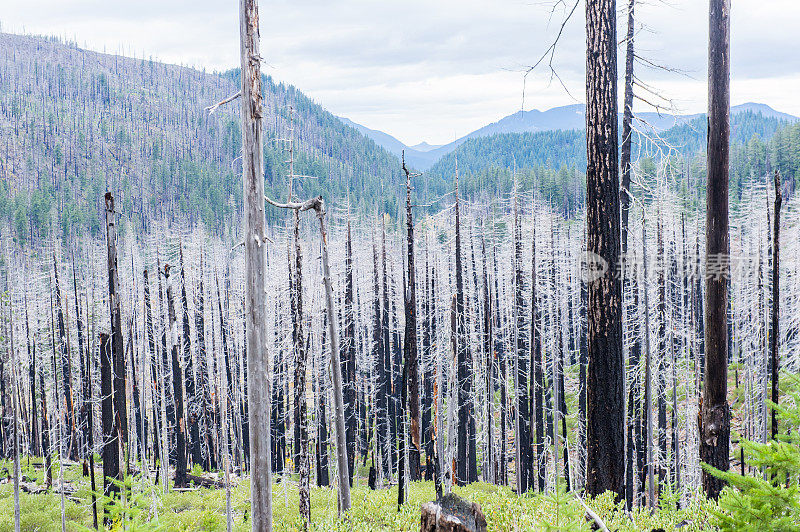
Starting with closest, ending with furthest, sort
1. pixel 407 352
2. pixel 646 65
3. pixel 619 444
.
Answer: pixel 619 444 → pixel 646 65 → pixel 407 352

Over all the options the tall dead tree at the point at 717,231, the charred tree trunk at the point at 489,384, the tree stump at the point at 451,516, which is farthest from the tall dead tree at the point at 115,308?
the charred tree trunk at the point at 489,384

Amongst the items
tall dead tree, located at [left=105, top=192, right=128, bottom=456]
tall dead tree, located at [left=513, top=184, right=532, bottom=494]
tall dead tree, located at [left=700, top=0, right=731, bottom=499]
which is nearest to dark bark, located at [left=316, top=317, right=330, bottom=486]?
tall dead tree, located at [left=513, top=184, right=532, bottom=494]

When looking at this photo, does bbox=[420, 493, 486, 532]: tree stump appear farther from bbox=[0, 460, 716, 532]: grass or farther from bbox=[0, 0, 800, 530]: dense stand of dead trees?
bbox=[0, 0, 800, 530]: dense stand of dead trees

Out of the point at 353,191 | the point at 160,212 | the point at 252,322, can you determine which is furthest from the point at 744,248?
the point at 160,212

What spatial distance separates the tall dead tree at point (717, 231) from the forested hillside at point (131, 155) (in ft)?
270

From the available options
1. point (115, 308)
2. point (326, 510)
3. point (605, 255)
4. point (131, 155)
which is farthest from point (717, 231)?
point (131, 155)

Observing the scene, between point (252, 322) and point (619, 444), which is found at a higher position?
point (252, 322)

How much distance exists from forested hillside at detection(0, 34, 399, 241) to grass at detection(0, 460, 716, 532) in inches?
2694

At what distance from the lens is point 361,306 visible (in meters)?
39.3

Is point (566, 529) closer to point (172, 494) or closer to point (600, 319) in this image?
point (600, 319)

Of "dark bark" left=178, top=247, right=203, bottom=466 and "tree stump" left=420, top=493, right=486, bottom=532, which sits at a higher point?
"tree stump" left=420, top=493, right=486, bottom=532

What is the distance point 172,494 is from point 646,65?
26144mm

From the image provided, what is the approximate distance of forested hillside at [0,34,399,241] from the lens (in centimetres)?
10150

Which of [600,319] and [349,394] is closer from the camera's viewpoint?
[600,319]
